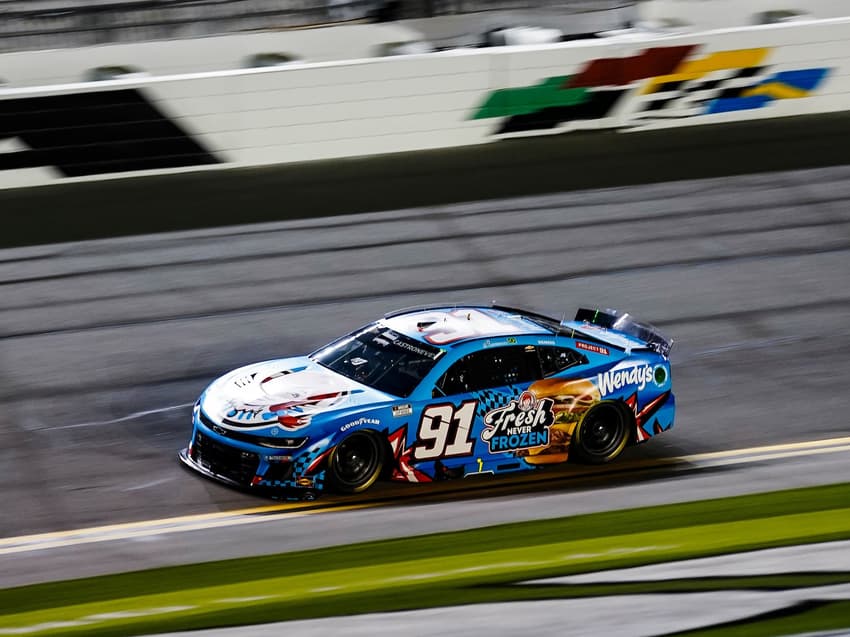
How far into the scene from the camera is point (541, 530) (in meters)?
8.59

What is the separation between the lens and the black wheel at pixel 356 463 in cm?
978

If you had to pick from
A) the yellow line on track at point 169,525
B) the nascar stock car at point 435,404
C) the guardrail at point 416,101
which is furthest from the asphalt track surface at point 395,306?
the guardrail at point 416,101

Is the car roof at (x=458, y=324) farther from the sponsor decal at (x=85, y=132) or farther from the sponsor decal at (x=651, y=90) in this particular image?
the sponsor decal at (x=651, y=90)

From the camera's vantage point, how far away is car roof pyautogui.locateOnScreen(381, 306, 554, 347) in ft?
34.8

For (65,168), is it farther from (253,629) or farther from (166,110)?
(253,629)

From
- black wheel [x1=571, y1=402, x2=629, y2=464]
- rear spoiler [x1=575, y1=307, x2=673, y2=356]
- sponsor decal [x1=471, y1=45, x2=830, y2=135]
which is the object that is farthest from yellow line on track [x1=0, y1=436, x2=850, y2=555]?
sponsor decal [x1=471, y1=45, x2=830, y2=135]

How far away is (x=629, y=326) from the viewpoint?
1168cm

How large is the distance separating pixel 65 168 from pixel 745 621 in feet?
40.7

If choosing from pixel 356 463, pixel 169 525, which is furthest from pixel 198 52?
pixel 169 525

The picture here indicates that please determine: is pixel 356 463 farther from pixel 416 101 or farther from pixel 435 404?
pixel 416 101

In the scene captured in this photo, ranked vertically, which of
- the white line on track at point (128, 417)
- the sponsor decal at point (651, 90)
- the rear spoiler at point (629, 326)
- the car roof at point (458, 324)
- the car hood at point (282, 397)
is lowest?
the white line on track at point (128, 417)

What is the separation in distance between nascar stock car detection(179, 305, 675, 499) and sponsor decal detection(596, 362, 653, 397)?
11 mm

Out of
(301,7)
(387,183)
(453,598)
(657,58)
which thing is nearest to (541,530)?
(453,598)

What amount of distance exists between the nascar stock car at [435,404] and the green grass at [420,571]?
91cm
